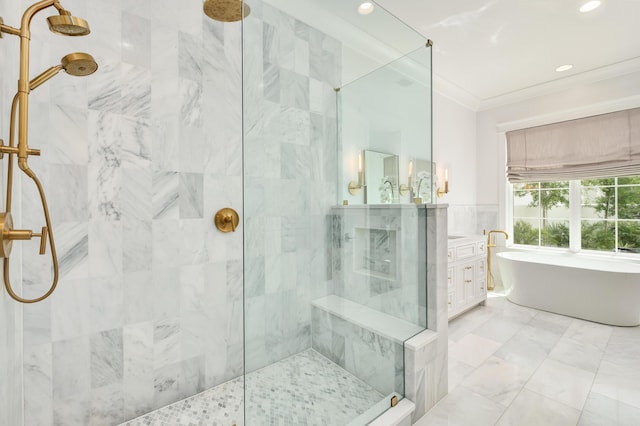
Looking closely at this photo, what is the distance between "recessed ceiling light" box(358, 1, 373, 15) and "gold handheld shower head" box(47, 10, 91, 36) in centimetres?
136

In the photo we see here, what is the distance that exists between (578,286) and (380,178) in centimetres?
274

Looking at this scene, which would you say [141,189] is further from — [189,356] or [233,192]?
[189,356]

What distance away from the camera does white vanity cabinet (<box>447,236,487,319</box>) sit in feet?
9.27

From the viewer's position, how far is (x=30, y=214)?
1207 millimetres

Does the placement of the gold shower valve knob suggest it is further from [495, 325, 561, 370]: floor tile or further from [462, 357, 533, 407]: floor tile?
[495, 325, 561, 370]: floor tile

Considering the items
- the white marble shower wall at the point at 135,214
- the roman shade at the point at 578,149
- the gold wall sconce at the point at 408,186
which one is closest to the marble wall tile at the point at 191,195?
the white marble shower wall at the point at 135,214

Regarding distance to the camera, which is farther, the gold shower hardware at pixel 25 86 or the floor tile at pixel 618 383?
the floor tile at pixel 618 383

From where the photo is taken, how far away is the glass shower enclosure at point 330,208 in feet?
3.82

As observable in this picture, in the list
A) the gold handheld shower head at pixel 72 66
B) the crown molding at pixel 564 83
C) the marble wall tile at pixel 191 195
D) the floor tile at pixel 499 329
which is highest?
the crown molding at pixel 564 83

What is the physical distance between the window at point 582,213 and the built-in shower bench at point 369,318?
3268 millimetres

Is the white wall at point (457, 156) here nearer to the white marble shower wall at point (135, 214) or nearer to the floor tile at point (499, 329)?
the floor tile at point (499, 329)

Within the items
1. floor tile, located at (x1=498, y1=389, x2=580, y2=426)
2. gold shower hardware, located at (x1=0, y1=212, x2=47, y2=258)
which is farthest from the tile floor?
gold shower hardware, located at (x1=0, y1=212, x2=47, y2=258)

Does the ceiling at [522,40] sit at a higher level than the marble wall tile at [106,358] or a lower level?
higher

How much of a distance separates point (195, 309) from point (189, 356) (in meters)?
0.25
